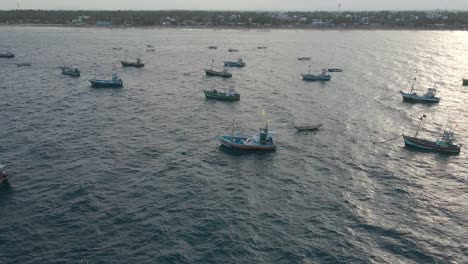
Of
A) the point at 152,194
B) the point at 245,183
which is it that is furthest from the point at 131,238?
the point at 245,183

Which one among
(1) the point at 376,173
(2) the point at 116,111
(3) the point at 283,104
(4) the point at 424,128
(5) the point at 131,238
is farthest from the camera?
(3) the point at 283,104

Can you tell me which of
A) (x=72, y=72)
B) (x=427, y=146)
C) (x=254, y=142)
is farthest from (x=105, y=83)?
(x=427, y=146)

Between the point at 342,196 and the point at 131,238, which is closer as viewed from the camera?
the point at 131,238

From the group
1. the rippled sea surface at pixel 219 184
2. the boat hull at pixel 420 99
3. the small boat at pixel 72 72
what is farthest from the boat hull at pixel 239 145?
the small boat at pixel 72 72

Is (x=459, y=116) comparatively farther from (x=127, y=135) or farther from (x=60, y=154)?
(x=60, y=154)

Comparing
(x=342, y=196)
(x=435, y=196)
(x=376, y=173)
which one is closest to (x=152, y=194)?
(x=342, y=196)

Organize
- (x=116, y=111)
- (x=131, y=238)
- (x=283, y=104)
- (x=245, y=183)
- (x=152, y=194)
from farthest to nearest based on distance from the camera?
(x=283, y=104)
(x=116, y=111)
(x=245, y=183)
(x=152, y=194)
(x=131, y=238)
